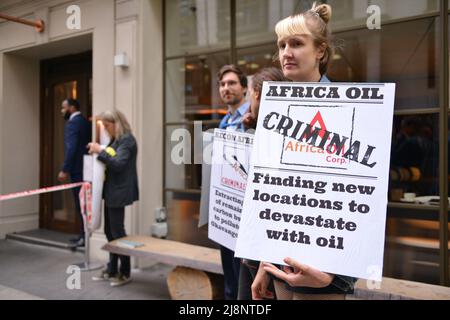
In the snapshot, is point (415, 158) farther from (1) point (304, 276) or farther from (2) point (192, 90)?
(1) point (304, 276)

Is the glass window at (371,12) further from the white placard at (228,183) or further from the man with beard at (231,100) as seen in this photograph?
the white placard at (228,183)

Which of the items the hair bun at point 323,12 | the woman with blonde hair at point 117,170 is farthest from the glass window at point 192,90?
the hair bun at point 323,12

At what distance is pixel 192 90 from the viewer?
5.73 m

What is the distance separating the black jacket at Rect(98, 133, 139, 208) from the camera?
173 inches

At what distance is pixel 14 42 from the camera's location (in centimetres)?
627

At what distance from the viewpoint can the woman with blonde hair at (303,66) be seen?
1.50m

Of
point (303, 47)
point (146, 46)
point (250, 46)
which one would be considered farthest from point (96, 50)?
point (303, 47)

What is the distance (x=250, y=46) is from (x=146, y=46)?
141 cm

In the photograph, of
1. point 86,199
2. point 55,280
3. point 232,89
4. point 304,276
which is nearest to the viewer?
point 304,276

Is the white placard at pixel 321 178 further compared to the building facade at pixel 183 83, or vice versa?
the building facade at pixel 183 83

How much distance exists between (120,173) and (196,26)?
2384 millimetres

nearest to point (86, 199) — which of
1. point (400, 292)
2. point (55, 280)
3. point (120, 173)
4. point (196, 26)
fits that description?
point (120, 173)

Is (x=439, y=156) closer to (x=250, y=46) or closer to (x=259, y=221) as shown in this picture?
(x=250, y=46)

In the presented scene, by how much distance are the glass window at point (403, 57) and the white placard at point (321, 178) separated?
269 centimetres
